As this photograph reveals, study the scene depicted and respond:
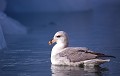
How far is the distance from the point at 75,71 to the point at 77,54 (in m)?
0.67

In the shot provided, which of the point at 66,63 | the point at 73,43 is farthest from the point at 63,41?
the point at 73,43

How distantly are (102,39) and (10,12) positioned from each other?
49.9 ft

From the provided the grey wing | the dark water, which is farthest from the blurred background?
the grey wing

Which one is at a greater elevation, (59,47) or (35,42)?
(35,42)

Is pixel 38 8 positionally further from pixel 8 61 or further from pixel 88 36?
pixel 8 61

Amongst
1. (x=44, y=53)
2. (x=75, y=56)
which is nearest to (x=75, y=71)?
(x=75, y=56)

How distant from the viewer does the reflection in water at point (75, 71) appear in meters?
9.39

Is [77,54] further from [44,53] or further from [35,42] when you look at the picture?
[35,42]

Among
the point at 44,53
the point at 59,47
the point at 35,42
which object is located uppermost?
the point at 35,42

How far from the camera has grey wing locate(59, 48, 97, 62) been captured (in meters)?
10.2

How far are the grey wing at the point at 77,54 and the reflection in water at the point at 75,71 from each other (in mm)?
198

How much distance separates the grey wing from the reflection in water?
0.65 ft

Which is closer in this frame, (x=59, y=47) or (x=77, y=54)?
(x=77, y=54)

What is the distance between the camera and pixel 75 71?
971 cm
